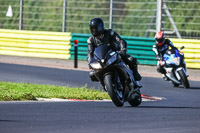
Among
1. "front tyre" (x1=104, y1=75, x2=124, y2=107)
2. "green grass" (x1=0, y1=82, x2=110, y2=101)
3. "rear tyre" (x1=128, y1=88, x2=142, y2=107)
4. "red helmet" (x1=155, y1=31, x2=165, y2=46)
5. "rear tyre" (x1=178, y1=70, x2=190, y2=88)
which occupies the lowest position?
"rear tyre" (x1=178, y1=70, x2=190, y2=88)

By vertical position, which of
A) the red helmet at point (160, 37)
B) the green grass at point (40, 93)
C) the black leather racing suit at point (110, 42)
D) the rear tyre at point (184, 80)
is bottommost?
the rear tyre at point (184, 80)

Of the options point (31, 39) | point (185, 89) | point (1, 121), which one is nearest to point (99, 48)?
point (1, 121)

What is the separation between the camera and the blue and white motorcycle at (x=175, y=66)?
719 inches

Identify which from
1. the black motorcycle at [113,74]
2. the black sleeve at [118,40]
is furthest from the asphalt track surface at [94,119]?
the black sleeve at [118,40]

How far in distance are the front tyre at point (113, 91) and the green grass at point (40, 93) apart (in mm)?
2142

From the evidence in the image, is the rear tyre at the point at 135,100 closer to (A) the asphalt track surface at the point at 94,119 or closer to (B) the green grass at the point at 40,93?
(A) the asphalt track surface at the point at 94,119

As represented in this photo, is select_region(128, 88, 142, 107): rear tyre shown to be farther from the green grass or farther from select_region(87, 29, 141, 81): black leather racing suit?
the green grass

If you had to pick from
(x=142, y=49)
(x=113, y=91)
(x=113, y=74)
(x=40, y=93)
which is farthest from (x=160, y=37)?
(x=113, y=91)

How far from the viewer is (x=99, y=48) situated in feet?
37.1

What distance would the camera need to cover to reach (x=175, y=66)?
18406mm

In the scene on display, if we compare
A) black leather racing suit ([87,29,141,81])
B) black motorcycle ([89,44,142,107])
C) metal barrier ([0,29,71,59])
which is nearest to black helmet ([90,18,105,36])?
black leather racing suit ([87,29,141,81])

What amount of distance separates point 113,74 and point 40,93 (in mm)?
3006

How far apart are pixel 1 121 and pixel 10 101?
368 cm

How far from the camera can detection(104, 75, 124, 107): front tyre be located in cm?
1091
